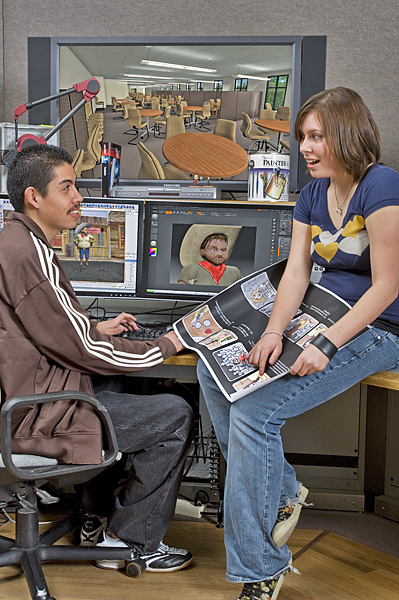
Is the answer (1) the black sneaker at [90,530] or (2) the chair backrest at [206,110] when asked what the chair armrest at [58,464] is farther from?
(2) the chair backrest at [206,110]

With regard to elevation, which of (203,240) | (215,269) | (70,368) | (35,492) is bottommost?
(35,492)

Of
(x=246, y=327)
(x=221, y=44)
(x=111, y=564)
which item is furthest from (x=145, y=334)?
(x=221, y=44)

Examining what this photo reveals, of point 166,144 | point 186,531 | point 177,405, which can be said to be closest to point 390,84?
point 166,144

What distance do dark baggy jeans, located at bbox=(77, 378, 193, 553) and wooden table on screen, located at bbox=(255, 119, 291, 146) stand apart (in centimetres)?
114

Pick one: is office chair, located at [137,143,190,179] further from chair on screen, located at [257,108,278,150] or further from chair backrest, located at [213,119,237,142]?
chair on screen, located at [257,108,278,150]

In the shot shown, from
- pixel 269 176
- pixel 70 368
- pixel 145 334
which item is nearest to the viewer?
pixel 70 368

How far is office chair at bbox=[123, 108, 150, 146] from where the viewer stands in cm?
220

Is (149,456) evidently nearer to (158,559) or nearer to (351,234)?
(158,559)

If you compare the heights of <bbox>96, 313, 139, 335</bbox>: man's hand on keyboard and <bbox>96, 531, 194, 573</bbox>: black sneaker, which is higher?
<bbox>96, 313, 139, 335</bbox>: man's hand on keyboard

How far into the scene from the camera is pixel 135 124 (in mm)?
2205

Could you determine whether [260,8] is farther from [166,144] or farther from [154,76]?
[166,144]

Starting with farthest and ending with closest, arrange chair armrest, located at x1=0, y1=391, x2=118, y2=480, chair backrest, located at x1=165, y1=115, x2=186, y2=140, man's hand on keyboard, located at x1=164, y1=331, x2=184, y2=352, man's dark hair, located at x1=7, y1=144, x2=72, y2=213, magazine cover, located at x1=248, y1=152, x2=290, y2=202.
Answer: chair backrest, located at x1=165, y1=115, x2=186, y2=140, magazine cover, located at x1=248, y1=152, x2=290, y2=202, man's hand on keyboard, located at x1=164, y1=331, x2=184, y2=352, man's dark hair, located at x1=7, y1=144, x2=72, y2=213, chair armrest, located at x1=0, y1=391, x2=118, y2=480

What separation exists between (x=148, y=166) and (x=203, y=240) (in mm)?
418


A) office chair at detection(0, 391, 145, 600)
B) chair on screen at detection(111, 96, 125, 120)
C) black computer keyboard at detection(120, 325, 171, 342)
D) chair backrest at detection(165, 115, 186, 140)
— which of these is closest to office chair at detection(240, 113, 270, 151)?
chair backrest at detection(165, 115, 186, 140)
